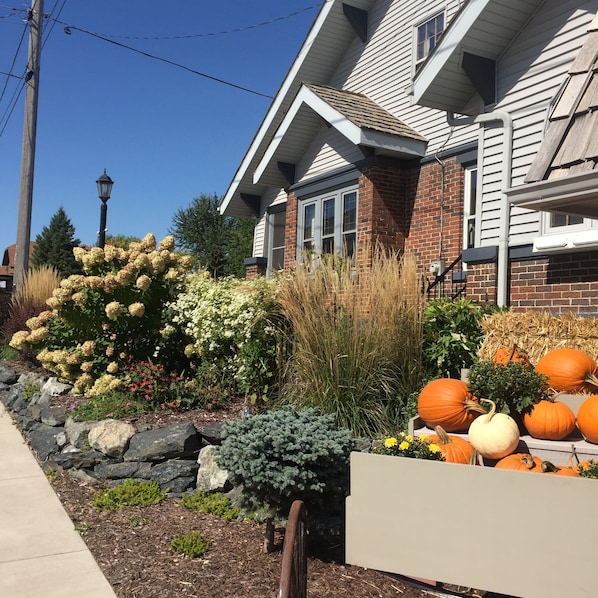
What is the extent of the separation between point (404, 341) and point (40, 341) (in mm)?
5352

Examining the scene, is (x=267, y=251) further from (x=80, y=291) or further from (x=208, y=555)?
(x=208, y=555)

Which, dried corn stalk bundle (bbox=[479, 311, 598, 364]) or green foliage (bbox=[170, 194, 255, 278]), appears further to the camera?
green foliage (bbox=[170, 194, 255, 278])

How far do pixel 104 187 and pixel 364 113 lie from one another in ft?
17.3

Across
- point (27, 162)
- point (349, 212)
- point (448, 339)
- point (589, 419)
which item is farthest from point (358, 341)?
point (27, 162)

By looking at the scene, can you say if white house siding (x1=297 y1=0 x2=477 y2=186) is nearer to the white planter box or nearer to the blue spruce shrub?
the blue spruce shrub

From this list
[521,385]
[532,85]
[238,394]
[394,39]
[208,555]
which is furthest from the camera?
[394,39]

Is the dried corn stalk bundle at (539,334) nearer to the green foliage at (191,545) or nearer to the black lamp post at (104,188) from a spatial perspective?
the green foliage at (191,545)

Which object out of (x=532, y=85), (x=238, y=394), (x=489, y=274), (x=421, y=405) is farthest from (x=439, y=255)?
(x=421, y=405)

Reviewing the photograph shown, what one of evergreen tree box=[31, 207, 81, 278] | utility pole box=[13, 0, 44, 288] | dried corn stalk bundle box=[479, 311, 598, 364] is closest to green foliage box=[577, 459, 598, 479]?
dried corn stalk bundle box=[479, 311, 598, 364]

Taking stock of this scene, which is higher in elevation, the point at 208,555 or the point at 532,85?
the point at 532,85

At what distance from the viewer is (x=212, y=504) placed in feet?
13.6

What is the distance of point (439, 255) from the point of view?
8570 mm

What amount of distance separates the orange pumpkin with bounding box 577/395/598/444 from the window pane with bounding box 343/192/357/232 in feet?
23.3

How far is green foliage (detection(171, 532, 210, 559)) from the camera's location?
11.1ft
